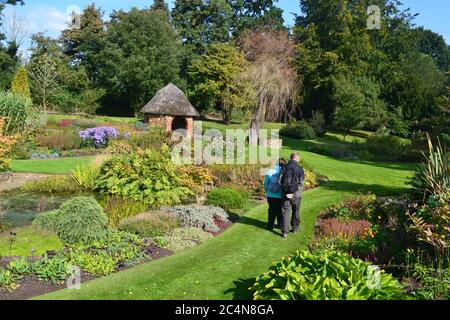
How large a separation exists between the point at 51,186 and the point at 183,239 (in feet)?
21.7

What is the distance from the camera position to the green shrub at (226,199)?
1246 cm

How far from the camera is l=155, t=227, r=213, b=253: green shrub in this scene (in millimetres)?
9094

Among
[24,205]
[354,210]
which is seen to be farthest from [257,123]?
[24,205]

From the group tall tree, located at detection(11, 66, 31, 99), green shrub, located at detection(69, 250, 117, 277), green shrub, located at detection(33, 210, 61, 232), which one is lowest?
green shrub, located at detection(69, 250, 117, 277)

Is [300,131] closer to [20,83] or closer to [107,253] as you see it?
[20,83]

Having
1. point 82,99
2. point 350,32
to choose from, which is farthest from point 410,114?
point 82,99

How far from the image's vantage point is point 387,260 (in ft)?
25.2

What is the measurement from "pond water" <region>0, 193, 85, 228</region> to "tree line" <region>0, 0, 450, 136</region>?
74.9 ft

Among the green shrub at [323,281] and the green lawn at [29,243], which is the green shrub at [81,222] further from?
the green shrub at [323,281]

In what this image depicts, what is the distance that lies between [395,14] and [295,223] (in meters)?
46.2

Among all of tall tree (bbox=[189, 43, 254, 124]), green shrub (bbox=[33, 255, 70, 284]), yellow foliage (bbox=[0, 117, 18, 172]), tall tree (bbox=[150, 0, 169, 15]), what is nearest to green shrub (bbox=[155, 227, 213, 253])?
green shrub (bbox=[33, 255, 70, 284])

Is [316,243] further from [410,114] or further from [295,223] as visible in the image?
[410,114]

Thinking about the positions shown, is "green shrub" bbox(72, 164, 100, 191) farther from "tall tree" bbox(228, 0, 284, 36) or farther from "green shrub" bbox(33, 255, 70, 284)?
"tall tree" bbox(228, 0, 284, 36)

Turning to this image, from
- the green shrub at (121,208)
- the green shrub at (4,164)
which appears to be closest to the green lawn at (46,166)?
the green shrub at (4,164)
